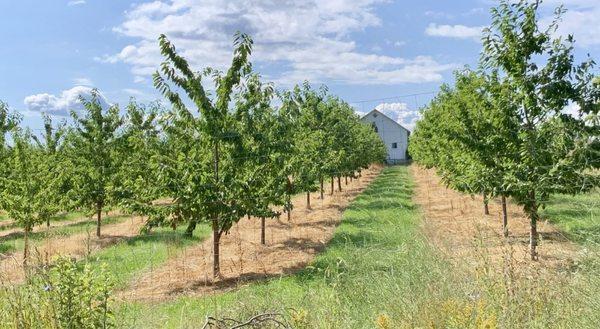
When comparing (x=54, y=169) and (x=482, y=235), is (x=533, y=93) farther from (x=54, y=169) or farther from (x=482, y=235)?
(x=54, y=169)

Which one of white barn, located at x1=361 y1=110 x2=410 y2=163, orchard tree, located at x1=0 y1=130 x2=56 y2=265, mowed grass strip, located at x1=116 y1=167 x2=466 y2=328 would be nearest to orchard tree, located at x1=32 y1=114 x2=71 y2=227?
orchard tree, located at x1=0 y1=130 x2=56 y2=265

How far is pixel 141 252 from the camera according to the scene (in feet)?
47.9

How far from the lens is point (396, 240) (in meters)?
9.60

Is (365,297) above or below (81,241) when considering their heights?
above

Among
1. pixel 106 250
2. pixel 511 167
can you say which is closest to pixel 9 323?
pixel 511 167

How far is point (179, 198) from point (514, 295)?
24.6 ft

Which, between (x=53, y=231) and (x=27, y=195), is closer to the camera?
(x=53, y=231)

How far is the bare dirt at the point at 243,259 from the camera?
10797 mm

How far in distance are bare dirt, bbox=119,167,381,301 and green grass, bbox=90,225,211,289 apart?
0.34 meters

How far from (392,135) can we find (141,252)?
67.1 m

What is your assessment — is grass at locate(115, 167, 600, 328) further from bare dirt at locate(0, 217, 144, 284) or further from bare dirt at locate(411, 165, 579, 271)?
bare dirt at locate(0, 217, 144, 284)

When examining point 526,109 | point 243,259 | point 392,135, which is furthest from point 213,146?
point 392,135

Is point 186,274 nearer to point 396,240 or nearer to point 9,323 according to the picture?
point 396,240

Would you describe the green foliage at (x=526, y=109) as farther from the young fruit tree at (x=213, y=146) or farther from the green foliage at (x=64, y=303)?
the green foliage at (x=64, y=303)
